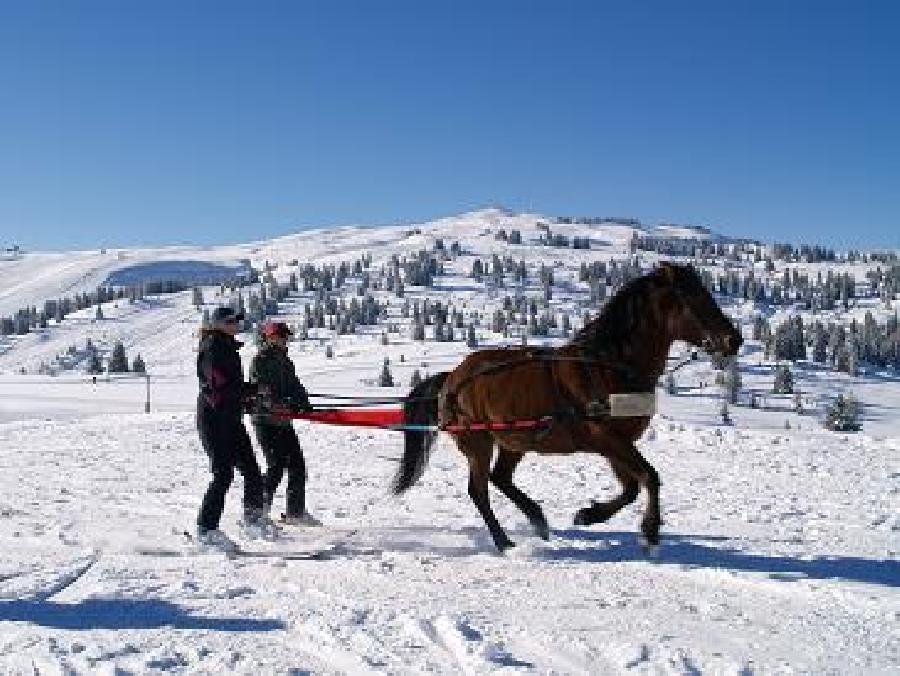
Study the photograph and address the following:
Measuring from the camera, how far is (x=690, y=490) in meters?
12.3

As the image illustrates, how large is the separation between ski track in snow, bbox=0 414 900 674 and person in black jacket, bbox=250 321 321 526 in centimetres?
52

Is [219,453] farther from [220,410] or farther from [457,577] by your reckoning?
[457,577]

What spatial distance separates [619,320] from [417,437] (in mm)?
2735

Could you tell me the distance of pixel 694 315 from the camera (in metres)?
8.65

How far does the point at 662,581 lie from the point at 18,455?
516 inches

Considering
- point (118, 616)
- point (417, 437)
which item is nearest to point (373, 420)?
point (417, 437)

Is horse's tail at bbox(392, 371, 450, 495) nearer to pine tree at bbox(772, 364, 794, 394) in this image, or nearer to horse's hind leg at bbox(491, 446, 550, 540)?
horse's hind leg at bbox(491, 446, 550, 540)

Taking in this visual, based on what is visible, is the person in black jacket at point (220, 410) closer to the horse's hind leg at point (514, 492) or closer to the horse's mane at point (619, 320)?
the horse's hind leg at point (514, 492)

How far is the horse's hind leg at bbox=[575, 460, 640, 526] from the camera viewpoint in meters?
8.75

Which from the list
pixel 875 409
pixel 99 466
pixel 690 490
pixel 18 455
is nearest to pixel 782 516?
pixel 690 490

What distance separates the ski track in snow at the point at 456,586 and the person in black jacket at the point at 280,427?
1.70 feet

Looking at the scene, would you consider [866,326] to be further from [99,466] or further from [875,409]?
[99,466]

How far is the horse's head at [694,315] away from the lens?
859cm

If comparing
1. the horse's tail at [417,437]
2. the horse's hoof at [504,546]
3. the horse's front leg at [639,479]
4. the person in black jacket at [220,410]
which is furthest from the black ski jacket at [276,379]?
the horse's front leg at [639,479]
